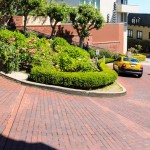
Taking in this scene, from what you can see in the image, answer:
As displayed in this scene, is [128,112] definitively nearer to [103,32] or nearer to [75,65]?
[75,65]

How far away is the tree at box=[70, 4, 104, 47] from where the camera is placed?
35.1 m

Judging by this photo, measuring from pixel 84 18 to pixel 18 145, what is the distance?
92.6 ft

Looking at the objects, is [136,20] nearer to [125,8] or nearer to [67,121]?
[125,8]

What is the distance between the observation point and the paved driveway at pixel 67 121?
27.1 ft

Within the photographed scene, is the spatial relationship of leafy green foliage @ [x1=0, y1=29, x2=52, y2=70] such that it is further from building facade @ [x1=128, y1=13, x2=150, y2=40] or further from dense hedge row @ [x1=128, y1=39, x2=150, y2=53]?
building facade @ [x1=128, y1=13, x2=150, y2=40]

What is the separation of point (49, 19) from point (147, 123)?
83.6 ft

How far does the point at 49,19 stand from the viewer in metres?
36.0

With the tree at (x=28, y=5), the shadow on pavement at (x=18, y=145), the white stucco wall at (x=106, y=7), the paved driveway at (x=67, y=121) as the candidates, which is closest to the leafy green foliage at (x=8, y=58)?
the paved driveway at (x=67, y=121)

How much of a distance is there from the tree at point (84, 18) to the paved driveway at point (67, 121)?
1987 centimetres

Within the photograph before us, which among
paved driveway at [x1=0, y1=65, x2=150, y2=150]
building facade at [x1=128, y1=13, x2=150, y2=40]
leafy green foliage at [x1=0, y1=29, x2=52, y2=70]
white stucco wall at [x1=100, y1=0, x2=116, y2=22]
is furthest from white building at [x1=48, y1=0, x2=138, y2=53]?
paved driveway at [x1=0, y1=65, x2=150, y2=150]

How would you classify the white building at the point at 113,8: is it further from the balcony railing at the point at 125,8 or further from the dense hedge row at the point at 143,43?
the dense hedge row at the point at 143,43

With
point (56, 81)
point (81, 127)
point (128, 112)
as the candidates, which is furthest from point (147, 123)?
point (56, 81)

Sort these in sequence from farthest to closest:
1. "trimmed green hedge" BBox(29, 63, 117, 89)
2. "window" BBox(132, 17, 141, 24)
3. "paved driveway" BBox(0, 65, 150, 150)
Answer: "window" BBox(132, 17, 141, 24), "trimmed green hedge" BBox(29, 63, 117, 89), "paved driveway" BBox(0, 65, 150, 150)

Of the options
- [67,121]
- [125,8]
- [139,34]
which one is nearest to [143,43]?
[139,34]
